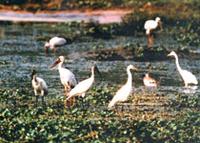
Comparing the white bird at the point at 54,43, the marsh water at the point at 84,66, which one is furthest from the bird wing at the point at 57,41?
the marsh water at the point at 84,66

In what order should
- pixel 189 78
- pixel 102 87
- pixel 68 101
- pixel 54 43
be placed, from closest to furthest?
pixel 68 101 < pixel 102 87 < pixel 189 78 < pixel 54 43

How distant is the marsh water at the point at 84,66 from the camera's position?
39.0ft

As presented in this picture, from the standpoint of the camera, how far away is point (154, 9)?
2427 cm

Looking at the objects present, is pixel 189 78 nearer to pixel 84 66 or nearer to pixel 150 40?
pixel 84 66

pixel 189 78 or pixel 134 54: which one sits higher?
pixel 134 54

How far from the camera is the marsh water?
11.9 m

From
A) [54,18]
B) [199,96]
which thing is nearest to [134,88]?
[199,96]

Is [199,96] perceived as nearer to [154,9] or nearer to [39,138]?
[39,138]

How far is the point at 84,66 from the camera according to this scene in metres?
14.4

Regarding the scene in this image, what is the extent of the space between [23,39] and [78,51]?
8.03 feet

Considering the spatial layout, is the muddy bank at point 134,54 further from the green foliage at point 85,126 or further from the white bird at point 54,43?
the green foliage at point 85,126

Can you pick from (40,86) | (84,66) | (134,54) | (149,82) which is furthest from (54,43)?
(40,86)

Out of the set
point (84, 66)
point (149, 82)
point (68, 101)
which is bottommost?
point (68, 101)

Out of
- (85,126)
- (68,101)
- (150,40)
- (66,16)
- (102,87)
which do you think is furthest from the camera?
(66,16)
